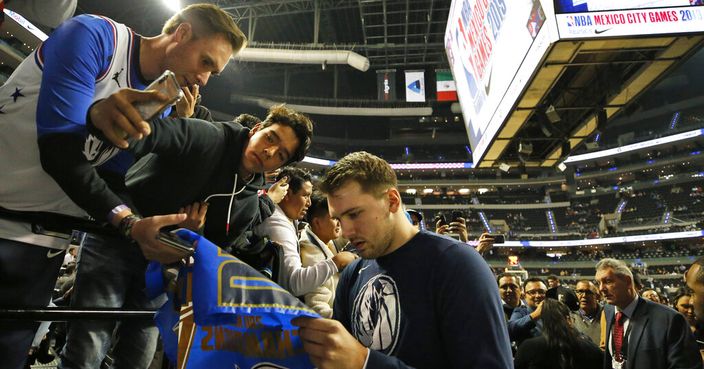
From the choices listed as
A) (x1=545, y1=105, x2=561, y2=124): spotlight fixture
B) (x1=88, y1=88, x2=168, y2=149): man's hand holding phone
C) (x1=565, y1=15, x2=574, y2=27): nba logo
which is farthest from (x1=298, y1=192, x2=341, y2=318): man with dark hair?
(x1=545, y1=105, x2=561, y2=124): spotlight fixture

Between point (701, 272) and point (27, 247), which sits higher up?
point (27, 247)

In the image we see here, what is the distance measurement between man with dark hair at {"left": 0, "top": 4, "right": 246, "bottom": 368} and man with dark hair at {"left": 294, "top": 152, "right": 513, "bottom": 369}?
596mm

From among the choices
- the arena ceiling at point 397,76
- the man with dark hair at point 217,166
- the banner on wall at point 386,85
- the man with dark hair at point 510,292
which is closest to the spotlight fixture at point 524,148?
the arena ceiling at point 397,76

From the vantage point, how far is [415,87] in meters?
17.5

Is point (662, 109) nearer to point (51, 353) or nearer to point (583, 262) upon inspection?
point (583, 262)

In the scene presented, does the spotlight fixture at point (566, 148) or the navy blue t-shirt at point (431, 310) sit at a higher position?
the spotlight fixture at point (566, 148)

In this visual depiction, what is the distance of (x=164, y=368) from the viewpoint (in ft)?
4.67

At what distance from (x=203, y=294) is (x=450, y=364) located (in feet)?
2.56

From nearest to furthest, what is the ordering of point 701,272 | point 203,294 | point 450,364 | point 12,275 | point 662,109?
point 203,294 < point 12,275 < point 450,364 < point 701,272 < point 662,109

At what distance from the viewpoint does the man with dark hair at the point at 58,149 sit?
952 millimetres

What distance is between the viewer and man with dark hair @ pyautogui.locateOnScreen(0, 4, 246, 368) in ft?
3.12

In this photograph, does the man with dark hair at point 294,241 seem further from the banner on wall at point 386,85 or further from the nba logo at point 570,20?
the banner on wall at point 386,85

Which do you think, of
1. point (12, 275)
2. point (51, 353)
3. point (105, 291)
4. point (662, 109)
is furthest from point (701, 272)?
point (662, 109)

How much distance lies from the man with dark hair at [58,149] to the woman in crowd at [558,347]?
11.2ft
